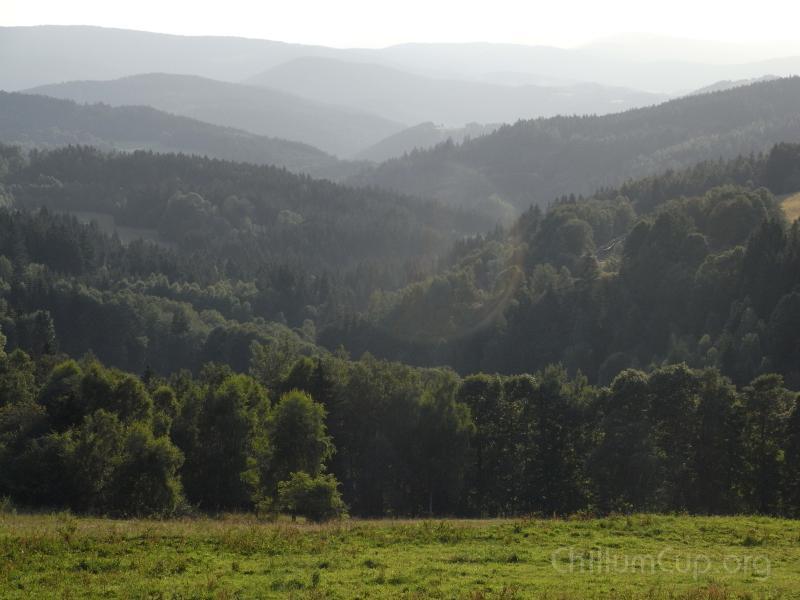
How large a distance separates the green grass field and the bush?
7.41 m

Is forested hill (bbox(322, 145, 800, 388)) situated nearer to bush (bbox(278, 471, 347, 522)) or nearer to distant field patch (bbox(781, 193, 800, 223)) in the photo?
distant field patch (bbox(781, 193, 800, 223))

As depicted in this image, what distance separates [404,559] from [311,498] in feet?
50.1

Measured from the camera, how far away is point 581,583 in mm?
27641

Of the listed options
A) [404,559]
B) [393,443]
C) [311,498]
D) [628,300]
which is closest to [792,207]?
[628,300]

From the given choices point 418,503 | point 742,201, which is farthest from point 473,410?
point 742,201

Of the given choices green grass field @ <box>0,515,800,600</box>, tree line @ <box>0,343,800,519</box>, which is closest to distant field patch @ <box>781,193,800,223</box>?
tree line @ <box>0,343,800,519</box>

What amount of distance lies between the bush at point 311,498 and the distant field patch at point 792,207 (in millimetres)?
130129

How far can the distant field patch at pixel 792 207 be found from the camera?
6240 inches

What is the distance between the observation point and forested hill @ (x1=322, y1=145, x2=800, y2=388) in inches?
4695

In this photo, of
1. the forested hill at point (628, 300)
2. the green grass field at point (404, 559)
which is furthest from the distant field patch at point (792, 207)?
the green grass field at point (404, 559)

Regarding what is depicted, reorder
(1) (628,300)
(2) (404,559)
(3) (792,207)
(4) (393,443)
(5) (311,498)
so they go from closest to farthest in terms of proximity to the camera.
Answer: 1. (2) (404,559)
2. (5) (311,498)
3. (4) (393,443)
4. (1) (628,300)
5. (3) (792,207)

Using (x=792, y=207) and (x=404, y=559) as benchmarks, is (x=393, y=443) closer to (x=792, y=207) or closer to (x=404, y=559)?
(x=404, y=559)

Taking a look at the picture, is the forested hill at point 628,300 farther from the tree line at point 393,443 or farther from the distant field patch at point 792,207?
the tree line at point 393,443

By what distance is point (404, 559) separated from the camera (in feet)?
101
